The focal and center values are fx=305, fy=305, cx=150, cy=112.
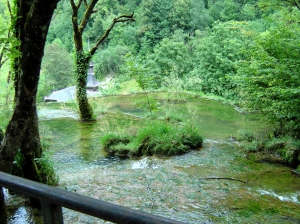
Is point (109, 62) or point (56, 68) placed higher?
point (109, 62)

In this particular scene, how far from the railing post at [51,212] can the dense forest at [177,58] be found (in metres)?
1.91

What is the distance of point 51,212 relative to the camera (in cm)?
139

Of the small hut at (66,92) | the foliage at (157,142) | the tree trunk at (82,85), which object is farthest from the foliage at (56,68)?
the foliage at (157,142)

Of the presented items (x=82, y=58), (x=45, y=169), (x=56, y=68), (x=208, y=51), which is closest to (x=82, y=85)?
(x=82, y=58)

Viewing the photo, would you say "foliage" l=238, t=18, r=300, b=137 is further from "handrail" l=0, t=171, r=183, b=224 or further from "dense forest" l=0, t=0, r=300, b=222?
Answer: "handrail" l=0, t=171, r=183, b=224

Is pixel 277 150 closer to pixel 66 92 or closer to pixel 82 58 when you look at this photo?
pixel 82 58

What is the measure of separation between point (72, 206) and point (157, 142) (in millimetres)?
7011

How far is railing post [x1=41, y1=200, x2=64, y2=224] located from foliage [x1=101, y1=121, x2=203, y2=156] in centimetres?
667

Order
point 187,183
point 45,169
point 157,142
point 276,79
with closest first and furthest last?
point 45,169 → point 187,183 → point 276,79 → point 157,142

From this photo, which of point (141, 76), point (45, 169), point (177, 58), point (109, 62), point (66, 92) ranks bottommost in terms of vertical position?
point (66, 92)

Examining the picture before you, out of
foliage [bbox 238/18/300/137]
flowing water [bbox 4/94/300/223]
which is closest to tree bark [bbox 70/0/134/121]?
flowing water [bbox 4/94/300/223]

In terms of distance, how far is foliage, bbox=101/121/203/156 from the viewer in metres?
8.10

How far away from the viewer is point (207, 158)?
7621mm

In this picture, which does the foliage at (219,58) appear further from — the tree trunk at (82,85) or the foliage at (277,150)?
the foliage at (277,150)
